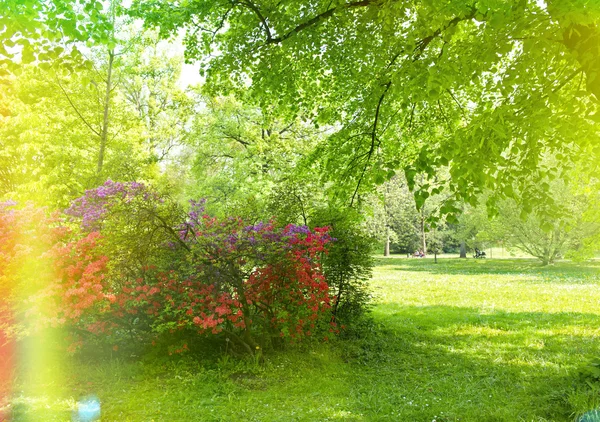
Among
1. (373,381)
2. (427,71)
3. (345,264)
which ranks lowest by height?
(373,381)

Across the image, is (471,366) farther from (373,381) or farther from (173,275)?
(173,275)

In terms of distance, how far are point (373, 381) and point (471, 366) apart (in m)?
1.94

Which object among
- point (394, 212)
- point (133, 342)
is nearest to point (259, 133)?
point (133, 342)

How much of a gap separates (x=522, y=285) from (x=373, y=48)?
14469 millimetres

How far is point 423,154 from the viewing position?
535 centimetres

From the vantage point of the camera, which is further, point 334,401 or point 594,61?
point 334,401

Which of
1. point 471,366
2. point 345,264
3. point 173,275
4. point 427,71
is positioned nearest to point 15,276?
point 173,275

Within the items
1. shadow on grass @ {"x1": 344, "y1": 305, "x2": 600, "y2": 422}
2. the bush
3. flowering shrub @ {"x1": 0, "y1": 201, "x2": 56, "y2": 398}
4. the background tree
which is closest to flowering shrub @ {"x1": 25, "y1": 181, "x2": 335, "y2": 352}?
flowering shrub @ {"x1": 0, "y1": 201, "x2": 56, "y2": 398}

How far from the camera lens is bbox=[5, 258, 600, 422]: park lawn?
5422 mm

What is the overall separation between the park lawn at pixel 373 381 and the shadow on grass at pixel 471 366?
0.02m

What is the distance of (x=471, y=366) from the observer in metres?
7.41

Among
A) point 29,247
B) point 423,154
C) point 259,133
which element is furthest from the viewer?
point 259,133

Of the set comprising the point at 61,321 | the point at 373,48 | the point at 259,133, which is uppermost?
the point at 259,133

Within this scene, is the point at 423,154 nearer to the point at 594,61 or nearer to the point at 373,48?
the point at 594,61
